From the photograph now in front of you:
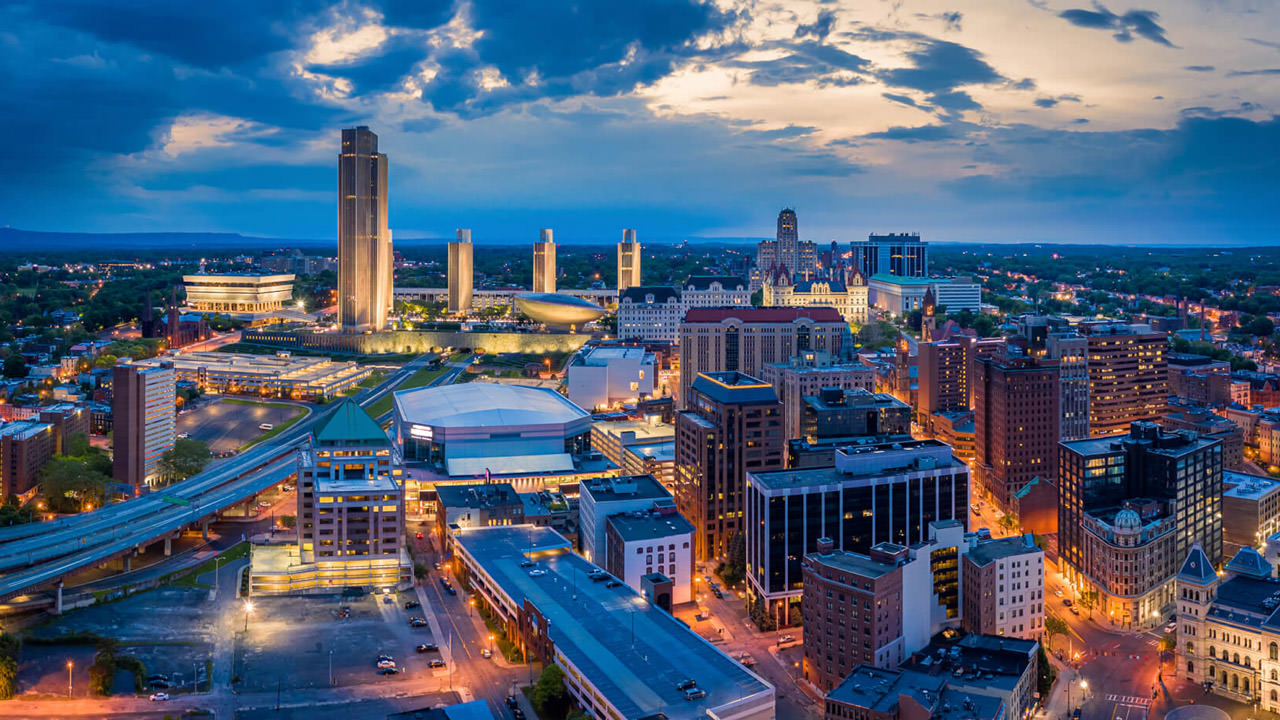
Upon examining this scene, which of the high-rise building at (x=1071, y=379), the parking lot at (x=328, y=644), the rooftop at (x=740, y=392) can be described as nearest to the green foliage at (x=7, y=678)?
the parking lot at (x=328, y=644)

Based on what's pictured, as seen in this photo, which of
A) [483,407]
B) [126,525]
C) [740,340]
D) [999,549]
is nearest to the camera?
[999,549]

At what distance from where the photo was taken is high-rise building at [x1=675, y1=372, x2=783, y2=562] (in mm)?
69250

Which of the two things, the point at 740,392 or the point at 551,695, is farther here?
the point at 740,392

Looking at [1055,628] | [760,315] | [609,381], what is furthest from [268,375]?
[1055,628]

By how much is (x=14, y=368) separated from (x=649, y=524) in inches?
3644

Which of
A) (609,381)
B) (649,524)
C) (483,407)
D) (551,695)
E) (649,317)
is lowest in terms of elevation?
(551,695)

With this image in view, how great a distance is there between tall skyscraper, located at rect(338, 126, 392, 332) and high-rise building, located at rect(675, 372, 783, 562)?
334ft

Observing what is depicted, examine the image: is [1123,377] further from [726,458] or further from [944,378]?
[726,458]

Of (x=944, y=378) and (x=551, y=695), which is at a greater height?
(x=944, y=378)

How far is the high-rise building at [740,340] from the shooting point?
10969cm

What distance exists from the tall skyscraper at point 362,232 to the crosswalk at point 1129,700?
5087 inches

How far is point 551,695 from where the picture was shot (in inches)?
1845

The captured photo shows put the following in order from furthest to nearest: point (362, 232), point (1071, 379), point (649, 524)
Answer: point (362, 232) → point (1071, 379) → point (649, 524)

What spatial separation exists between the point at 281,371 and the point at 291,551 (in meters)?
65.9
